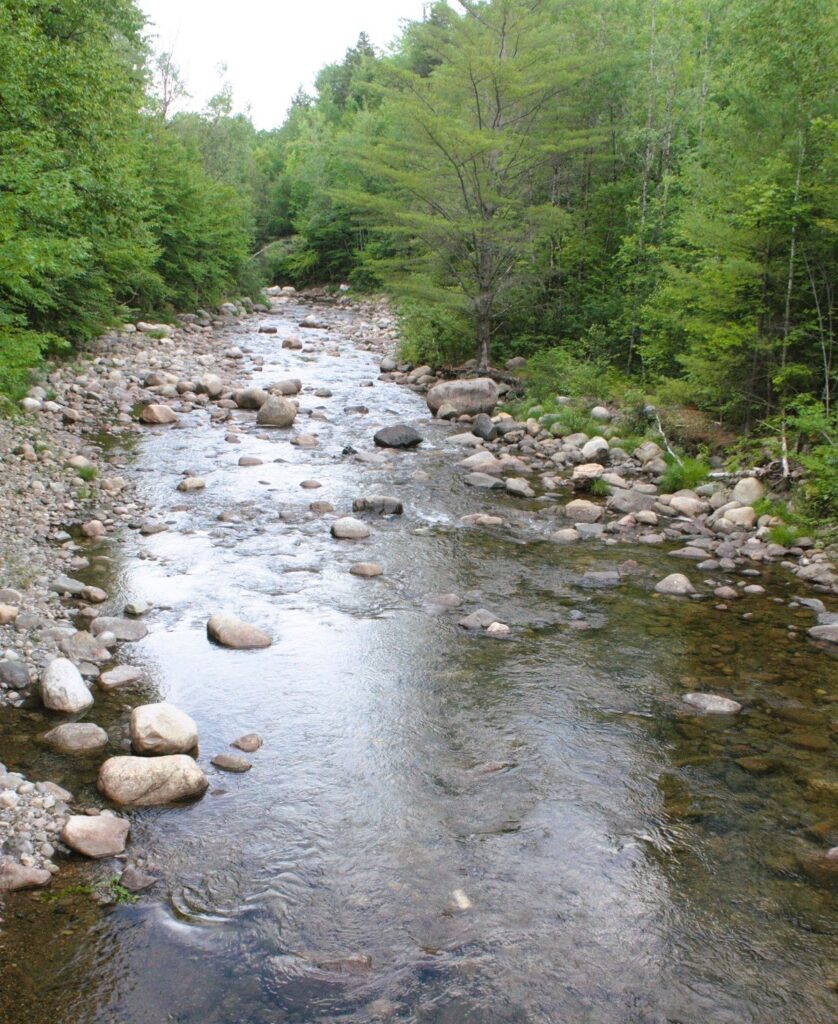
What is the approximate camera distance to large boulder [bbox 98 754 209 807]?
5.15 m

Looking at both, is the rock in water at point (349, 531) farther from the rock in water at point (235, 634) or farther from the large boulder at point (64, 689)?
the large boulder at point (64, 689)

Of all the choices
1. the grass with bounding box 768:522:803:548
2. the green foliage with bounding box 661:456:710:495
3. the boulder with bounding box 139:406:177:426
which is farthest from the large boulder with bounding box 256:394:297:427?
the grass with bounding box 768:522:803:548

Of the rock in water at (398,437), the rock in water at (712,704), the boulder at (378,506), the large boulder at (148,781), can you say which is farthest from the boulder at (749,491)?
the large boulder at (148,781)

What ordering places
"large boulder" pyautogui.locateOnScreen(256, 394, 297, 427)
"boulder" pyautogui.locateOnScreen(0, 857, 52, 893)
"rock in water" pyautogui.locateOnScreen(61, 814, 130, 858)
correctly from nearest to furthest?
"boulder" pyautogui.locateOnScreen(0, 857, 52, 893) → "rock in water" pyautogui.locateOnScreen(61, 814, 130, 858) → "large boulder" pyautogui.locateOnScreen(256, 394, 297, 427)

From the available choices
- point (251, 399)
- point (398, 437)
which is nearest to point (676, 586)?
point (398, 437)

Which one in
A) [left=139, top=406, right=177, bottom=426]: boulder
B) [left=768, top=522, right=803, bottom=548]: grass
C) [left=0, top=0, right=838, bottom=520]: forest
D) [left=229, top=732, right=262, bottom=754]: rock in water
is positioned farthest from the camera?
[left=139, top=406, right=177, bottom=426]: boulder

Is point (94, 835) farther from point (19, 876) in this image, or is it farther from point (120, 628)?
point (120, 628)

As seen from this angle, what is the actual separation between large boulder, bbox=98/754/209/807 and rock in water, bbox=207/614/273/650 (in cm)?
215

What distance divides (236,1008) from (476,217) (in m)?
18.5

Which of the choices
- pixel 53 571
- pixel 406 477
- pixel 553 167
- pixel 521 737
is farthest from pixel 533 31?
pixel 521 737

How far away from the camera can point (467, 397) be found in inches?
728

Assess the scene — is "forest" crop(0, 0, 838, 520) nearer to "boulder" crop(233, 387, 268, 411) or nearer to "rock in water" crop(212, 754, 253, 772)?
"boulder" crop(233, 387, 268, 411)

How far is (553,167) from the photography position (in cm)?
2072

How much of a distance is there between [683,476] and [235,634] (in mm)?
8212
